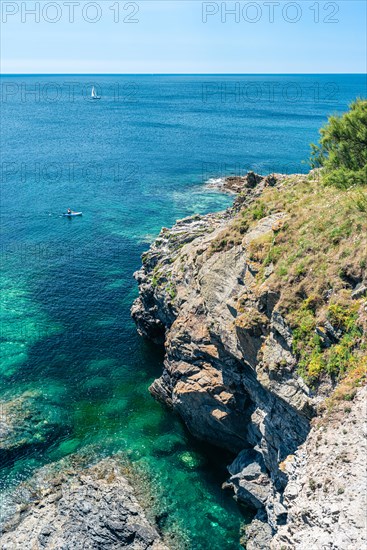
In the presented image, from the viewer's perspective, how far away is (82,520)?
3416cm

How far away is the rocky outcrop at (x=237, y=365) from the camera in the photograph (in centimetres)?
3075

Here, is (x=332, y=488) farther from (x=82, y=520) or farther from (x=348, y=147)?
(x=348, y=147)

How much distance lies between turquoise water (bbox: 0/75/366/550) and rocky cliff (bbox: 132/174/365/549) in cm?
340

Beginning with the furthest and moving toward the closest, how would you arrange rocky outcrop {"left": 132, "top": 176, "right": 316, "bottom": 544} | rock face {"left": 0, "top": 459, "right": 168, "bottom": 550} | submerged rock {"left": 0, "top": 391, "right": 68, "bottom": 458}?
submerged rock {"left": 0, "top": 391, "right": 68, "bottom": 458} < rock face {"left": 0, "top": 459, "right": 168, "bottom": 550} < rocky outcrop {"left": 132, "top": 176, "right": 316, "bottom": 544}

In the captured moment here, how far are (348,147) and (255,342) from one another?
1993 cm

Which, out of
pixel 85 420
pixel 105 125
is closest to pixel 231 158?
pixel 105 125

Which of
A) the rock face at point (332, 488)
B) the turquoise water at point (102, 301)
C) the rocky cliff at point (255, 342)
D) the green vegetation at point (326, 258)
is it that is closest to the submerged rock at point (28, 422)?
the turquoise water at point (102, 301)

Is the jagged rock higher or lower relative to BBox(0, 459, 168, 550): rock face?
higher

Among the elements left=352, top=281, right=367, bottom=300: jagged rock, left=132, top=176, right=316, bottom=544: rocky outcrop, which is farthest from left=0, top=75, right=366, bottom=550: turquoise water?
left=352, top=281, right=367, bottom=300: jagged rock

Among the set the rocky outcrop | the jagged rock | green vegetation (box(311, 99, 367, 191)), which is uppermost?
green vegetation (box(311, 99, 367, 191))

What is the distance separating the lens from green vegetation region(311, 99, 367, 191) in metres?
37.7

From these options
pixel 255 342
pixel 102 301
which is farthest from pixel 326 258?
pixel 102 301

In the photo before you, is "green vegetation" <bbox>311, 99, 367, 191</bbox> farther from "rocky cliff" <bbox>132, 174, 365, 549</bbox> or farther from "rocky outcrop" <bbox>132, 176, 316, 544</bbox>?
"rocky outcrop" <bbox>132, 176, 316, 544</bbox>

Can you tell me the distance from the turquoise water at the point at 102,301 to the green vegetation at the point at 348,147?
2795 centimetres
